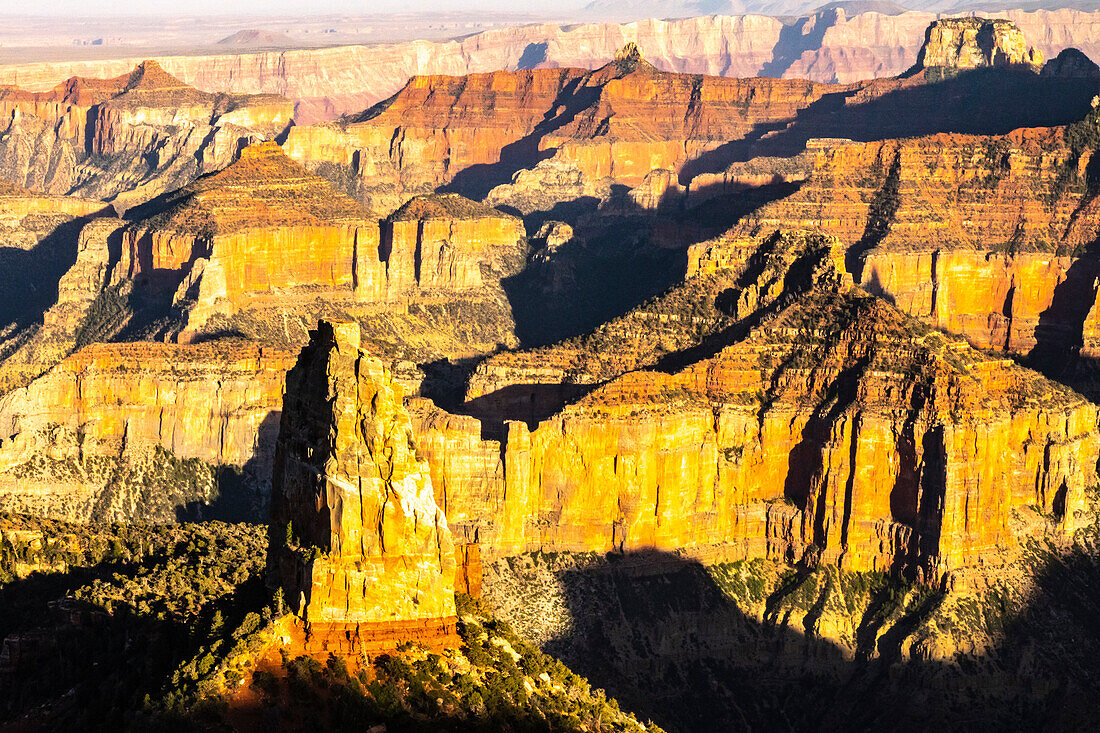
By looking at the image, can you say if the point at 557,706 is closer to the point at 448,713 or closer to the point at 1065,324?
the point at 448,713

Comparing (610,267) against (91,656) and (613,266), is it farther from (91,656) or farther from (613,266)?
(91,656)

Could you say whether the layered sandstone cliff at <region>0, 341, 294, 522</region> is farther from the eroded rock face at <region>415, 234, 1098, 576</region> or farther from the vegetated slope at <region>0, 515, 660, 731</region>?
the vegetated slope at <region>0, 515, 660, 731</region>

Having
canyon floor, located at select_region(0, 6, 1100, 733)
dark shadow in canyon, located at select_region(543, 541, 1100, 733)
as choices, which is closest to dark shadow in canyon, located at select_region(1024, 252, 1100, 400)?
canyon floor, located at select_region(0, 6, 1100, 733)

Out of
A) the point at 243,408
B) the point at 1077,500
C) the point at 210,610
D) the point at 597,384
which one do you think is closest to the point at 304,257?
the point at 243,408

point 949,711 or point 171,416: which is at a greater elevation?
point 171,416

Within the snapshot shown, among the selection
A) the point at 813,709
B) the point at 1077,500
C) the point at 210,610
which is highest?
the point at 210,610

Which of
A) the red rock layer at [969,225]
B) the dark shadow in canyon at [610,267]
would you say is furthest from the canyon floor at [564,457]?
the dark shadow in canyon at [610,267]
